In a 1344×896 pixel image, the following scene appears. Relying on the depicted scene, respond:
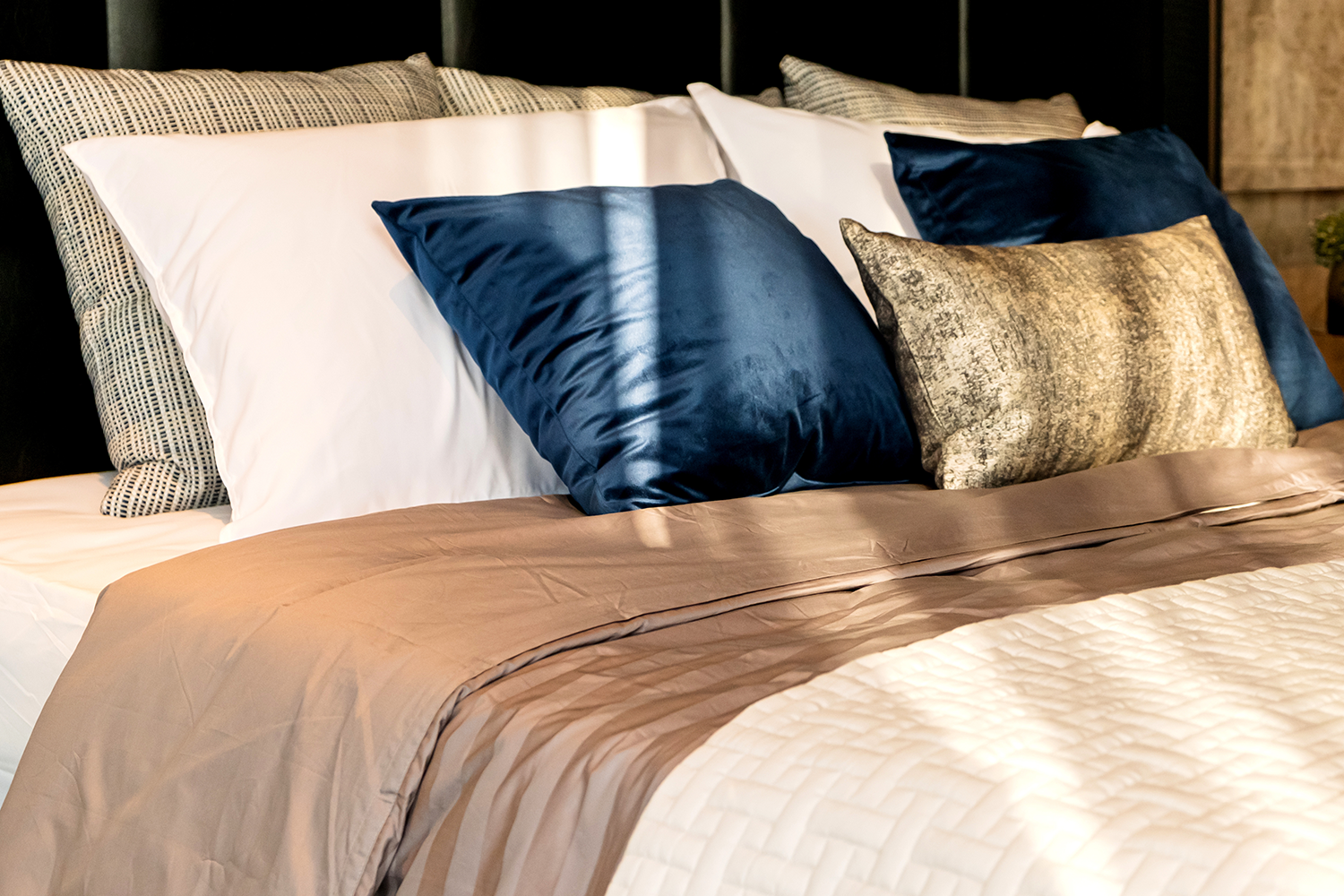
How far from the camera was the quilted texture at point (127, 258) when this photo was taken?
1.38 meters

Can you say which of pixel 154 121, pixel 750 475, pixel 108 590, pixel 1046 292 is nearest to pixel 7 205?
pixel 154 121

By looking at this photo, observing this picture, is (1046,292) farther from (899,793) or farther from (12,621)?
(12,621)

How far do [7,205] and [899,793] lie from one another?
141 cm

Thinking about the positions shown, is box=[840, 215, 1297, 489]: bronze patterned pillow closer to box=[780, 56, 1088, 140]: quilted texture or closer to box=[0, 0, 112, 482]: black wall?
box=[780, 56, 1088, 140]: quilted texture

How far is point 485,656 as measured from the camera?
82cm

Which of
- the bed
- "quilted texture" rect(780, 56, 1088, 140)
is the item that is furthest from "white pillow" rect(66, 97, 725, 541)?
"quilted texture" rect(780, 56, 1088, 140)

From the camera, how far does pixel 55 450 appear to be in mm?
1596

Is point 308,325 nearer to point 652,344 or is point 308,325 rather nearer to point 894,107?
point 652,344

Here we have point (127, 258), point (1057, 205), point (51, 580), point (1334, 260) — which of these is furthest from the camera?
point (1334, 260)

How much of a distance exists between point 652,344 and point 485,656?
19.4 inches

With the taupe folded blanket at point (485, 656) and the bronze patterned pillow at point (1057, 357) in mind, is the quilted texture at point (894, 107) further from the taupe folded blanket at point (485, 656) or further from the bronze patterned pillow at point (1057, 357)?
the taupe folded blanket at point (485, 656)

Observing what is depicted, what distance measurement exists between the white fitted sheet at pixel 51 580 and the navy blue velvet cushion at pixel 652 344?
38 cm

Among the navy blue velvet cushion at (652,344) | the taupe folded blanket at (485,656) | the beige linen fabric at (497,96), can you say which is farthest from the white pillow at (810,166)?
the taupe folded blanket at (485,656)

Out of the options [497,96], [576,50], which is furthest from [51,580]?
[576,50]
